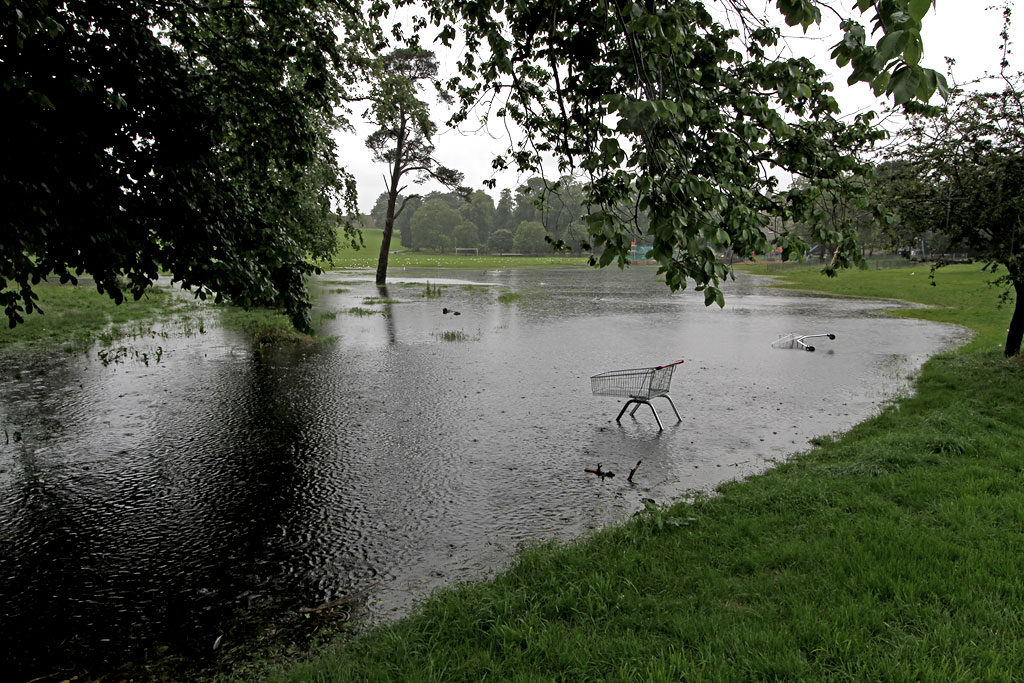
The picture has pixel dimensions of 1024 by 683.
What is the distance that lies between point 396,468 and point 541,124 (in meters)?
4.67

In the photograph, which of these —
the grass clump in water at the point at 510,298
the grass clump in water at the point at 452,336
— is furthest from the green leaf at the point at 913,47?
the grass clump in water at the point at 510,298

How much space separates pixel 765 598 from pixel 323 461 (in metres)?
5.86

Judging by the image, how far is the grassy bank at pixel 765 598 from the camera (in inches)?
133

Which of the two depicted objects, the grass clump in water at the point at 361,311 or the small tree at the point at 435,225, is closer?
the grass clump in water at the point at 361,311

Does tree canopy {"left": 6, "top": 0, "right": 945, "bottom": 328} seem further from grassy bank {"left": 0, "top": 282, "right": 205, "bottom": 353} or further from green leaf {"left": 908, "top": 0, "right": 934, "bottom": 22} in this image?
grassy bank {"left": 0, "top": 282, "right": 205, "bottom": 353}

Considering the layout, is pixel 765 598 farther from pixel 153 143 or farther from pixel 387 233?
pixel 387 233

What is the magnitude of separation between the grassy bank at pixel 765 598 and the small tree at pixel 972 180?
5.24 m

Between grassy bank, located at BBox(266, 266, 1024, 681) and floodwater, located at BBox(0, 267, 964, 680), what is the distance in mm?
776

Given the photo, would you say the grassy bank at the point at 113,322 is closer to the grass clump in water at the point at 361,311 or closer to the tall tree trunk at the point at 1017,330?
the grass clump in water at the point at 361,311

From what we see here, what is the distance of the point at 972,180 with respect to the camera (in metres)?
10.0

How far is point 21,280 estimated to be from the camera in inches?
264

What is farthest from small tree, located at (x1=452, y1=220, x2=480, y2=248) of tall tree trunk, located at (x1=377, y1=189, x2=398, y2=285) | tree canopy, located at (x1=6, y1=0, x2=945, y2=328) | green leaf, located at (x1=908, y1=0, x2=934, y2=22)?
green leaf, located at (x1=908, y1=0, x2=934, y2=22)

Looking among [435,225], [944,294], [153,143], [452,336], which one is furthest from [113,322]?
[435,225]

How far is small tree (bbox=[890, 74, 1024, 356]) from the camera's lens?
377 inches
